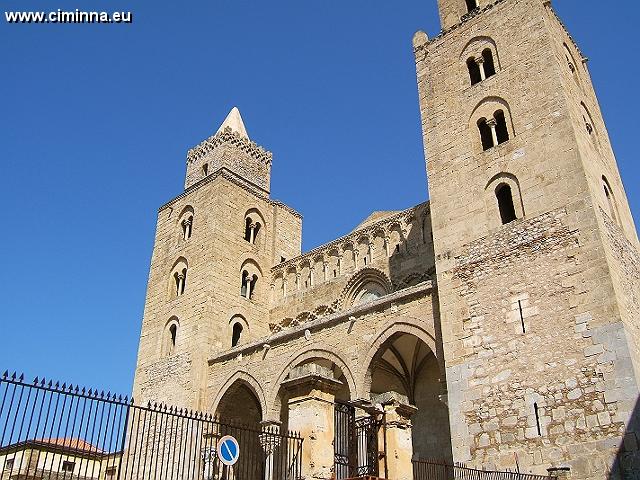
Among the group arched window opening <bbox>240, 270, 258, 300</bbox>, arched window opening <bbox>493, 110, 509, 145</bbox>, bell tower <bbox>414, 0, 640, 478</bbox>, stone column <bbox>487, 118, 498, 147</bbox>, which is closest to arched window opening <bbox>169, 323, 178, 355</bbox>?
arched window opening <bbox>240, 270, 258, 300</bbox>

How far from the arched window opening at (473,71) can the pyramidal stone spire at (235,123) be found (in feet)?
40.1

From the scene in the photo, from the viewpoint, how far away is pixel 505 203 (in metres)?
14.8

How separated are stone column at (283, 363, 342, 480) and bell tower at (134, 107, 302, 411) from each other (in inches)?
482

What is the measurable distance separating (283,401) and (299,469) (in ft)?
36.0

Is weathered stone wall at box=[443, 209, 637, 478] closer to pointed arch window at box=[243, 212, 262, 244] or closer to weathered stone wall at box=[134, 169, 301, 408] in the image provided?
weathered stone wall at box=[134, 169, 301, 408]

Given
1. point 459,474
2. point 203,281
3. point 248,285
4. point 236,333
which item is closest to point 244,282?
point 248,285

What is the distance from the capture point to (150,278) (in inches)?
955

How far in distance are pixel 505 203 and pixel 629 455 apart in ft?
20.7

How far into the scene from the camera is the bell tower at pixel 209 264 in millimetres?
20625

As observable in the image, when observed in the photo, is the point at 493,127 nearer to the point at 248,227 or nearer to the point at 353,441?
the point at 353,441

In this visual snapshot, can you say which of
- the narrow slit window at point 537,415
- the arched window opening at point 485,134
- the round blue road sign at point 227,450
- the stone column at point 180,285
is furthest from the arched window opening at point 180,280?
the round blue road sign at point 227,450

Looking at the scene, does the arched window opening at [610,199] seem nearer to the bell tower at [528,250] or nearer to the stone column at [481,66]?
the bell tower at [528,250]

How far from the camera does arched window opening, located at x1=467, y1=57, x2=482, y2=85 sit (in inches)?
672

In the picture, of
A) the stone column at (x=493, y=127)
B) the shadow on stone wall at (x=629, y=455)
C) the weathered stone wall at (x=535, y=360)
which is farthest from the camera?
the stone column at (x=493, y=127)
